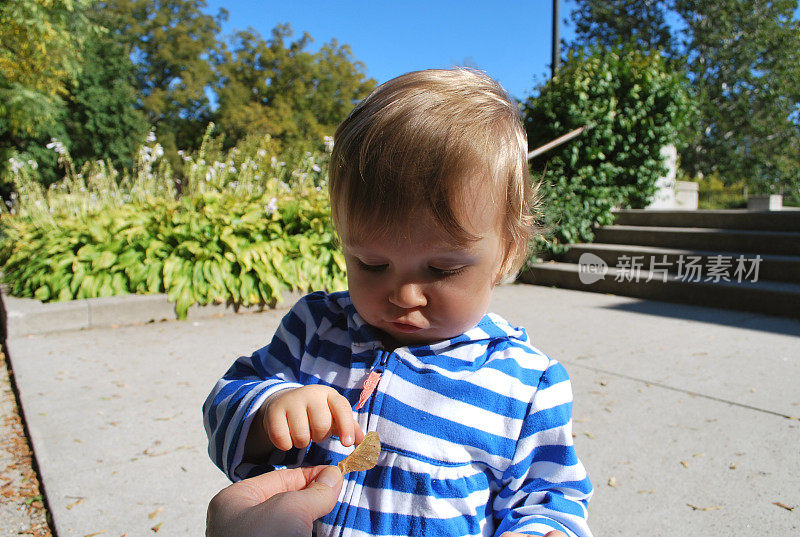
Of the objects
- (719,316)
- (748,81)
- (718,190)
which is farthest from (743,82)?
(719,316)

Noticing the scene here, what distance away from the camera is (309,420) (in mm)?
882

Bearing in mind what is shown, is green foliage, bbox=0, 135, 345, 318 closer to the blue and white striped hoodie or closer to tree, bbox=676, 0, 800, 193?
the blue and white striped hoodie

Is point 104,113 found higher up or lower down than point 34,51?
higher up

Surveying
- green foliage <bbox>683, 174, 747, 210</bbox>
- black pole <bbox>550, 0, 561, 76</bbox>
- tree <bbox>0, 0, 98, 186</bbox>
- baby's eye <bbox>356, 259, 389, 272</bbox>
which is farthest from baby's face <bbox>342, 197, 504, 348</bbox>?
green foliage <bbox>683, 174, 747, 210</bbox>

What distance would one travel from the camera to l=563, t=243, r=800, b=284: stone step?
18.4 ft

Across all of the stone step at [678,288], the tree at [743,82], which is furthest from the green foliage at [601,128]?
the tree at [743,82]

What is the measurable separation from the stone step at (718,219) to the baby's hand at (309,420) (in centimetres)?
687

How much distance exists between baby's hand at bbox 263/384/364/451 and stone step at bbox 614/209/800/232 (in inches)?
270

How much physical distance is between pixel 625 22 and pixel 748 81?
6.87 metres

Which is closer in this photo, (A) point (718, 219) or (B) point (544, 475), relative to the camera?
(B) point (544, 475)

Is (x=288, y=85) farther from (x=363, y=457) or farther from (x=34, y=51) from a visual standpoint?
(x=363, y=457)

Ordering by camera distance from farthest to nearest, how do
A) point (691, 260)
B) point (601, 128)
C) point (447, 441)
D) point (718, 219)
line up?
point (601, 128), point (718, 219), point (691, 260), point (447, 441)

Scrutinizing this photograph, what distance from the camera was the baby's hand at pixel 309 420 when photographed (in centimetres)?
87

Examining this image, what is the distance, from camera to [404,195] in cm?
93
